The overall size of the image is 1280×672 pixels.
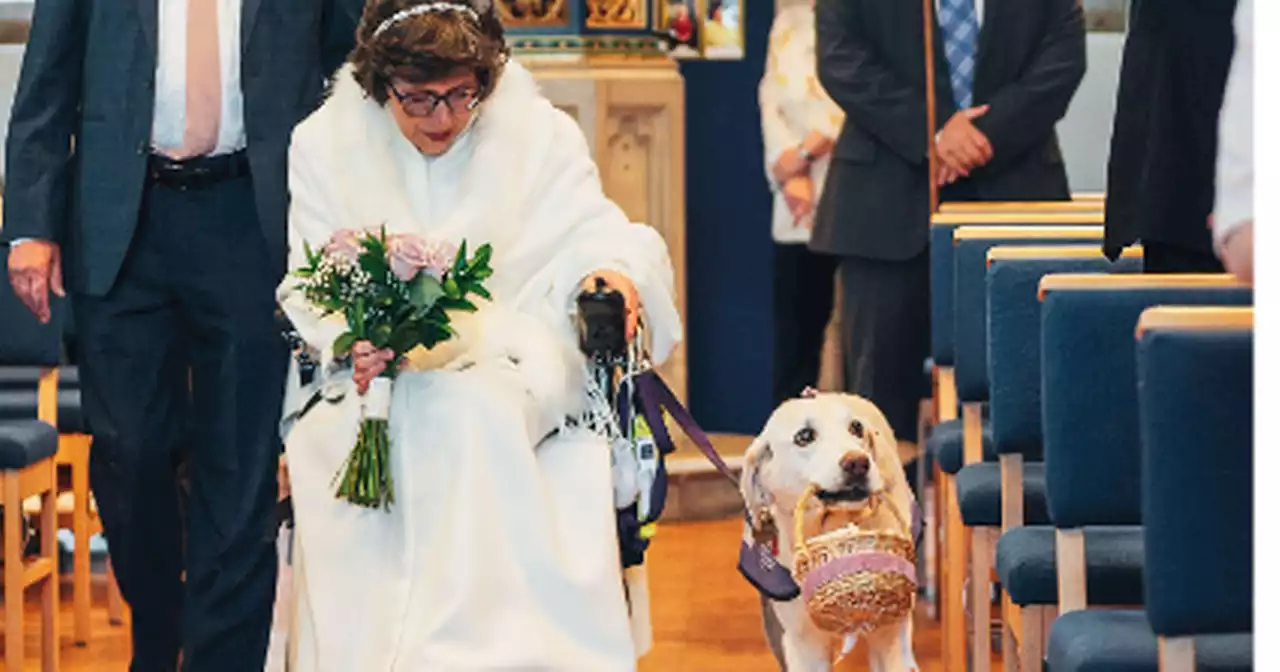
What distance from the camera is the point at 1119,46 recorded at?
730 centimetres

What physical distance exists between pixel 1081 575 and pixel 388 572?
3.39 feet

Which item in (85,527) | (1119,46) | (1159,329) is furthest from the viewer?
(1119,46)

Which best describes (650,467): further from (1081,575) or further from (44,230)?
(44,230)

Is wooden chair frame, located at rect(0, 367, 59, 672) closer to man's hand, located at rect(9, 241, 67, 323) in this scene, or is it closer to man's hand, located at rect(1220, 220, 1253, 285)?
man's hand, located at rect(9, 241, 67, 323)

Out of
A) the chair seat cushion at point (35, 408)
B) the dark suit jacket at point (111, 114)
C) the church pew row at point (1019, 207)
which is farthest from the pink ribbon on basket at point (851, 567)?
the chair seat cushion at point (35, 408)

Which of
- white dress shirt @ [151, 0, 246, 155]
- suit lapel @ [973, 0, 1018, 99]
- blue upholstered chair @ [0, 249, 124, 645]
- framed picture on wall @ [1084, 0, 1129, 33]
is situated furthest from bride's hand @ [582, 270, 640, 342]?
framed picture on wall @ [1084, 0, 1129, 33]

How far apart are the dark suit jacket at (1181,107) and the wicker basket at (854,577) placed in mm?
650

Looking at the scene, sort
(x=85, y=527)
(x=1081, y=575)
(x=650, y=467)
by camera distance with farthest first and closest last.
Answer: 1. (x=85, y=527)
2. (x=650, y=467)
3. (x=1081, y=575)

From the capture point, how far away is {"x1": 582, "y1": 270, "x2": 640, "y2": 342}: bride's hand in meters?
3.31

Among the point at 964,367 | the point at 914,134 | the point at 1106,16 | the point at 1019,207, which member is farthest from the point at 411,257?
the point at 1106,16

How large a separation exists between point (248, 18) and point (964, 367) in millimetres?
1502

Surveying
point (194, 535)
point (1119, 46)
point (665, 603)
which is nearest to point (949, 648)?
point (665, 603)

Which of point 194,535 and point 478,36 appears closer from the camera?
point 478,36

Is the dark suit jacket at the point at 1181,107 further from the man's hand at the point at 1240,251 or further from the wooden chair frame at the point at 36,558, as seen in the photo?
the wooden chair frame at the point at 36,558
